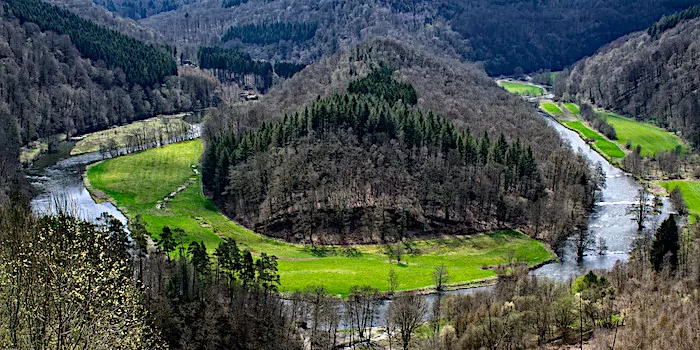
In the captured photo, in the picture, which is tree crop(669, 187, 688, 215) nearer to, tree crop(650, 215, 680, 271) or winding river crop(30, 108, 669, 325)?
winding river crop(30, 108, 669, 325)

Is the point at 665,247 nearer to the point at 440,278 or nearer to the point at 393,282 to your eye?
the point at 440,278

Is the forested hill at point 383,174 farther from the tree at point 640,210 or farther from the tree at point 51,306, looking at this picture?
the tree at point 51,306

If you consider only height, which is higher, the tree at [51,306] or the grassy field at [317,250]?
the tree at [51,306]

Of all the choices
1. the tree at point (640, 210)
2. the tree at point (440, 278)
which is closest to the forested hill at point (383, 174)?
the tree at point (640, 210)

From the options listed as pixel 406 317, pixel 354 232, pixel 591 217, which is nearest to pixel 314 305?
pixel 406 317

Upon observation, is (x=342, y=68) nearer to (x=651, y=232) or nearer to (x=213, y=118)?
(x=213, y=118)

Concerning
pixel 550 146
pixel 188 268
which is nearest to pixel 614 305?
pixel 188 268
